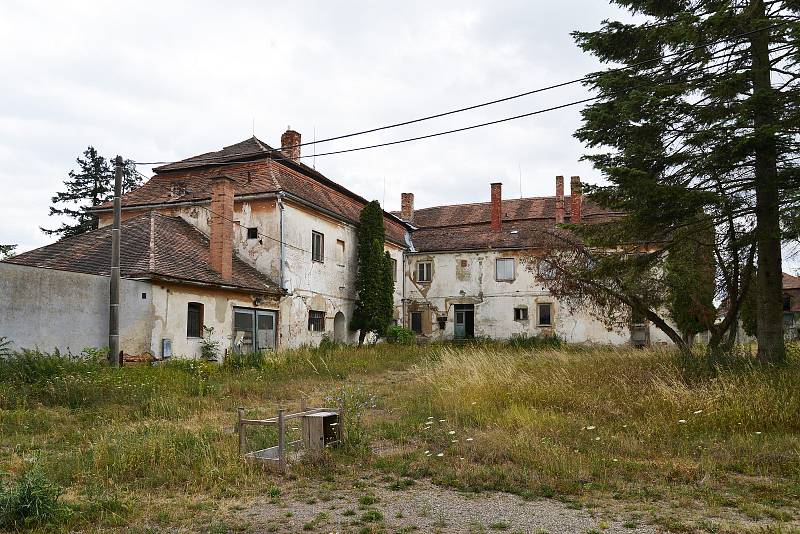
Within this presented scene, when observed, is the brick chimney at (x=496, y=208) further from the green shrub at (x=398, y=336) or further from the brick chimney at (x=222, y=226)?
the brick chimney at (x=222, y=226)

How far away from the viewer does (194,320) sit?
1806 centimetres

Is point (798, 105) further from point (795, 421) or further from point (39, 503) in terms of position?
point (39, 503)

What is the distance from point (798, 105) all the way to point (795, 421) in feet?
17.2

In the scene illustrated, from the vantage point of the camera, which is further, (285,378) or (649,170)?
(285,378)

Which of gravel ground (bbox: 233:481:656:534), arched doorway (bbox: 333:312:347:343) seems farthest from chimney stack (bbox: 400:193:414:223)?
gravel ground (bbox: 233:481:656:534)

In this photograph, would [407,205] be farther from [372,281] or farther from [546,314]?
[372,281]

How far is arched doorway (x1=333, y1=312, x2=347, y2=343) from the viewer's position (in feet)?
86.1

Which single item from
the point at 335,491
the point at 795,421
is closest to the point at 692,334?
the point at 795,421

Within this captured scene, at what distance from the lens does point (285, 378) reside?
15.6 meters

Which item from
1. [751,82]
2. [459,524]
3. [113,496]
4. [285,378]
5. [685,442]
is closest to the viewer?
[459,524]

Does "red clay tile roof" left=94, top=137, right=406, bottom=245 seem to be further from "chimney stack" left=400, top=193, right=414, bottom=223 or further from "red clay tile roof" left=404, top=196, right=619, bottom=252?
"chimney stack" left=400, top=193, right=414, bottom=223

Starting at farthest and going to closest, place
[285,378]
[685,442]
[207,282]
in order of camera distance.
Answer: [207,282]
[285,378]
[685,442]

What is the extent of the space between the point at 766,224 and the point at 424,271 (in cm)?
2357

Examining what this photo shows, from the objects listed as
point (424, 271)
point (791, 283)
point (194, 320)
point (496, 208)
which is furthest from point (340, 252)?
point (791, 283)
